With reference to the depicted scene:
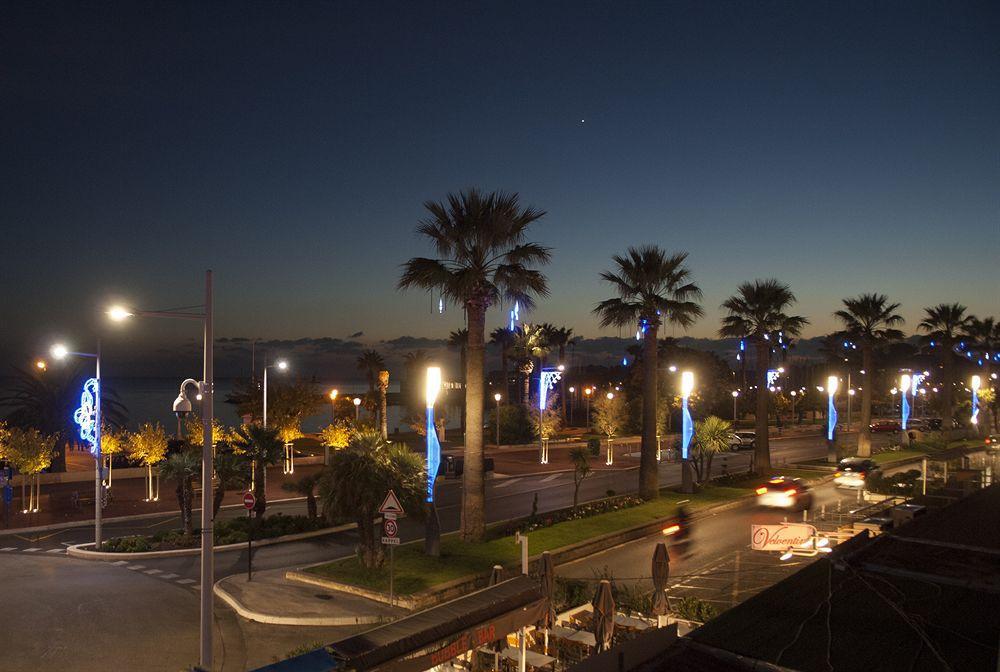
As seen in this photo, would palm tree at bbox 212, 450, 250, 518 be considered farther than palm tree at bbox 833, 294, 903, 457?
No

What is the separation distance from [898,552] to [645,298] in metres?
18.9

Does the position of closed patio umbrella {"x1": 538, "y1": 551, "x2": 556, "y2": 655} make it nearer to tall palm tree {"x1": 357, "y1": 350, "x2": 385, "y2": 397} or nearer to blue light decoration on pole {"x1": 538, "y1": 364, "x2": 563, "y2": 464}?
blue light decoration on pole {"x1": 538, "y1": 364, "x2": 563, "y2": 464}

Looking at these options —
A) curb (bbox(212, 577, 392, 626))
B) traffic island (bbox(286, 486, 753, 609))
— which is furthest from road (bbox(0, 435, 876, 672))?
traffic island (bbox(286, 486, 753, 609))

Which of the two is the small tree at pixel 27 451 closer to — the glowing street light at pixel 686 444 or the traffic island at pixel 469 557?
the traffic island at pixel 469 557

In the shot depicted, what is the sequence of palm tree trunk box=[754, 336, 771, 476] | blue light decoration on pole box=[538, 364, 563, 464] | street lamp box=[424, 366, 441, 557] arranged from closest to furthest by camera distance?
1. street lamp box=[424, 366, 441, 557]
2. palm tree trunk box=[754, 336, 771, 476]
3. blue light decoration on pole box=[538, 364, 563, 464]

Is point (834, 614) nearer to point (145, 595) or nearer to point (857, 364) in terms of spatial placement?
point (145, 595)

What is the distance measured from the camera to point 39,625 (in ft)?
50.5

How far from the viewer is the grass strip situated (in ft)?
59.1

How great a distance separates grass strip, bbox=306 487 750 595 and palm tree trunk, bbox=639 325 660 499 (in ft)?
6.63

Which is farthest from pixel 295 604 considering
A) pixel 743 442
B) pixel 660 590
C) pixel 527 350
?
pixel 527 350

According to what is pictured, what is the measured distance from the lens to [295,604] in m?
16.6

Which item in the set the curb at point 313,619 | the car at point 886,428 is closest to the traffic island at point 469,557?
the curb at point 313,619

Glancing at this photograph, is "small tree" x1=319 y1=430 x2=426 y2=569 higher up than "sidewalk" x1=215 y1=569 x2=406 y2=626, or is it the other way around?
"small tree" x1=319 y1=430 x2=426 y2=569

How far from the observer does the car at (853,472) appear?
34656 millimetres
